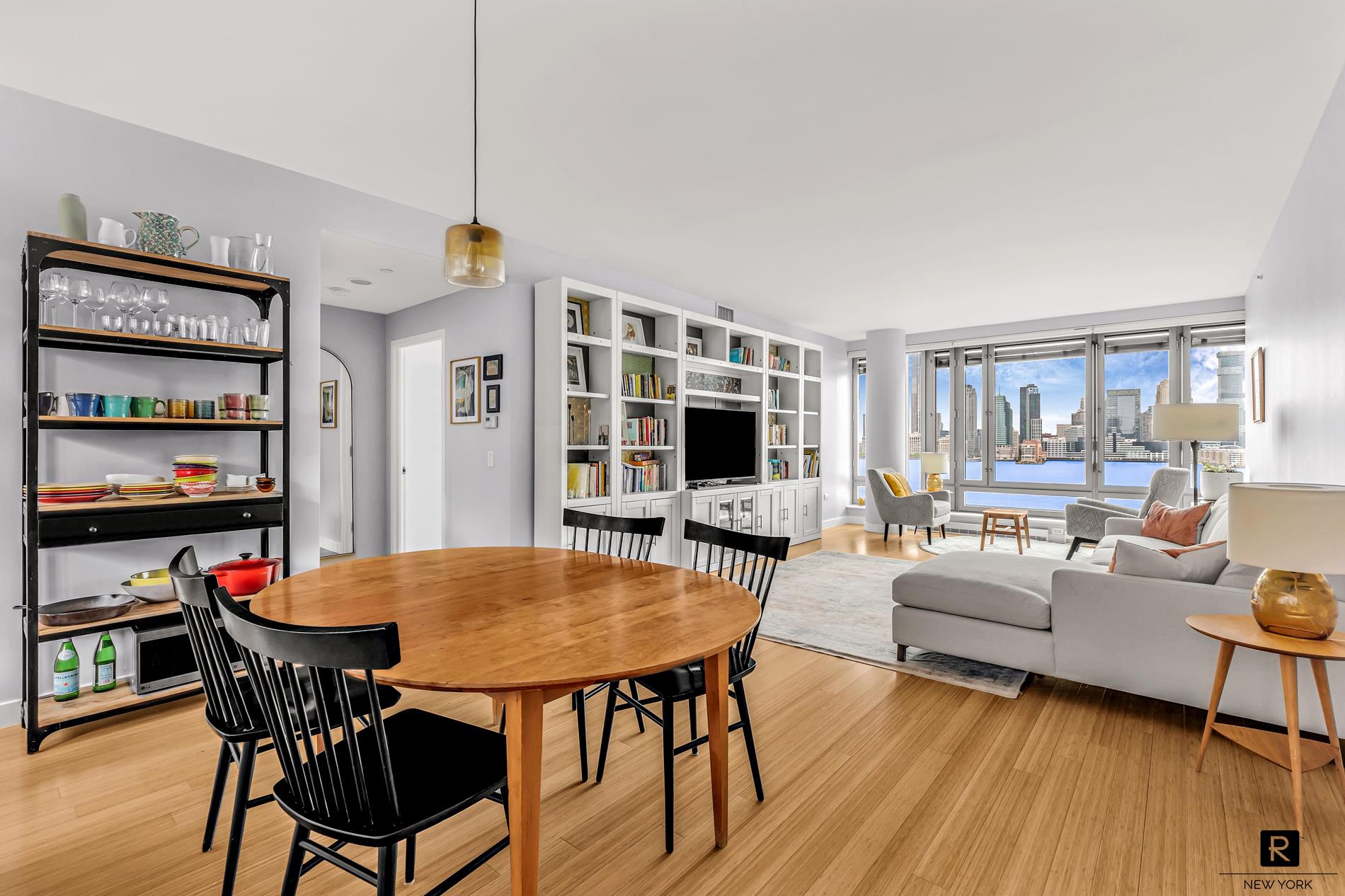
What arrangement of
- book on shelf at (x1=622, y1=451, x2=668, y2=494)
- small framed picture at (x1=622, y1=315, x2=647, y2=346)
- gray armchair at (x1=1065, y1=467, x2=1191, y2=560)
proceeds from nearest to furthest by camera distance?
book on shelf at (x1=622, y1=451, x2=668, y2=494), small framed picture at (x1=622, y1=315, x2=647, y2=346), gray armchair at (x1=1065, y1=467, x2=1191, y2=560)

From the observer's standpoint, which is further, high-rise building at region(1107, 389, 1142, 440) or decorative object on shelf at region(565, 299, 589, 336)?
high-rise building at region(1107, 389, 1142, 440)

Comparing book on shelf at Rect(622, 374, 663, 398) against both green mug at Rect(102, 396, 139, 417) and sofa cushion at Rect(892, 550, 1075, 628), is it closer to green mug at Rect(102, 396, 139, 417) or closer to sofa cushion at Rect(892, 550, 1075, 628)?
sofa cushion at Rect(892, 550, 1075, 628)

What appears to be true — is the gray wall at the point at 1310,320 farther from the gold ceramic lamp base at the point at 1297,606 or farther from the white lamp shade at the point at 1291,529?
the white lamp shade at the point at 1291,529

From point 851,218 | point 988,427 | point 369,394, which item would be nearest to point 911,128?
point 851,218

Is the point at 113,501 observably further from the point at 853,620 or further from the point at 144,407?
the point at 853,620

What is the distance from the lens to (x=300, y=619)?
5.37 ft

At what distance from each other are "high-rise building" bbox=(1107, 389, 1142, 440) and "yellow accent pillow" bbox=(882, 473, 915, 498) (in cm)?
248

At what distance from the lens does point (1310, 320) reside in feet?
10.3

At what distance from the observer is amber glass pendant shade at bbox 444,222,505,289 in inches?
88.2

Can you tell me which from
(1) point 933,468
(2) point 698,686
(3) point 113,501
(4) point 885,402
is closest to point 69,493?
(3) point 113,501

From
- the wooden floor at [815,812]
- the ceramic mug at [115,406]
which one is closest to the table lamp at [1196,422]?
the wooden floor at [815,812]

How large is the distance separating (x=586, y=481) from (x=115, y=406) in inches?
104

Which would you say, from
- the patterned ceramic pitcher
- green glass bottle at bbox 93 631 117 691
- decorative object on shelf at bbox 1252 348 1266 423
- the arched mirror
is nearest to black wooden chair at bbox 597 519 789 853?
green glass bottle at bbox 93 631 117 691

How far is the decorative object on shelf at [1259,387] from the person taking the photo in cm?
473
